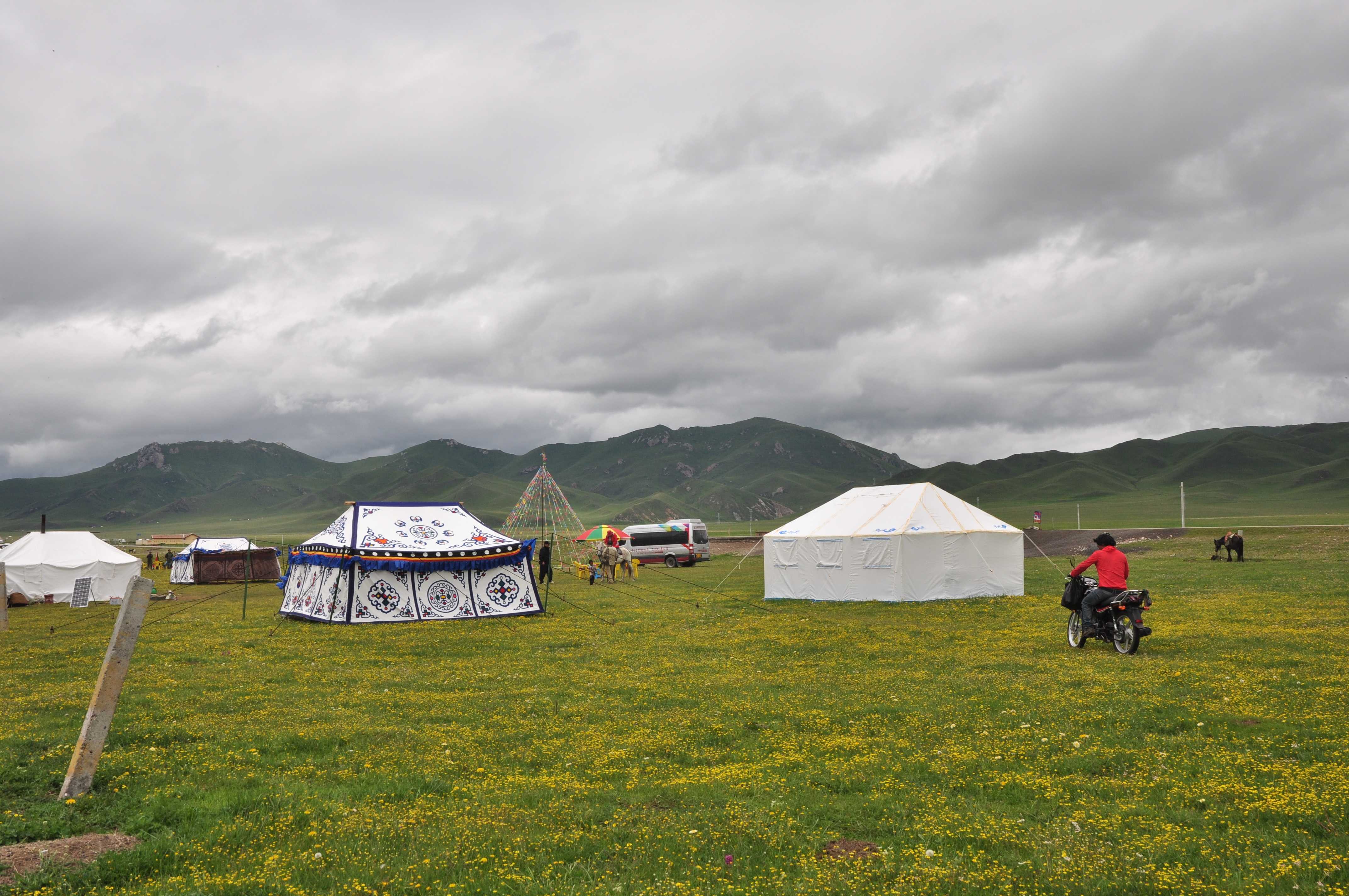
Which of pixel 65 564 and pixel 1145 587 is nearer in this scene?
pixel 1145 587

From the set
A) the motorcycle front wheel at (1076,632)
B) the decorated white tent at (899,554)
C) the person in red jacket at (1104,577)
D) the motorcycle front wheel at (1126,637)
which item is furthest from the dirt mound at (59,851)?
the decorated white tent at (899,554)

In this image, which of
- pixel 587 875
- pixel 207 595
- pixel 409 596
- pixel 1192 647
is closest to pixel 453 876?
pixel 587 875

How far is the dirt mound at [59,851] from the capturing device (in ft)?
18.5

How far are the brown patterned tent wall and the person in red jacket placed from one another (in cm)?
4069

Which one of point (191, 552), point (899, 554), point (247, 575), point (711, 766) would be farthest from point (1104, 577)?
point (191, 552)

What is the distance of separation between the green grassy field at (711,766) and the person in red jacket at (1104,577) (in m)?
0.74

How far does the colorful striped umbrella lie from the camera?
4544 cm

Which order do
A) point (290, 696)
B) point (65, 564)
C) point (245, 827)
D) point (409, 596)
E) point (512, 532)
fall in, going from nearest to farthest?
1. point (245, 827)
2. point (290, 696)
3. point (409, 596)
4. point (65, 564)
5. point (512, 532)

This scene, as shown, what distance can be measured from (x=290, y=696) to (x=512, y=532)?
33.4 m

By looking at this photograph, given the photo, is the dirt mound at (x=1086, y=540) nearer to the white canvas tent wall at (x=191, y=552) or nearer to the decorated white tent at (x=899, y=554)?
the decorated white tent at (x=899, y=554)

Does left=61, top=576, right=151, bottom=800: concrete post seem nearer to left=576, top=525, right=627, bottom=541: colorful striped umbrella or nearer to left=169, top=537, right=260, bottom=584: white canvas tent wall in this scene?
left=576, top=525, right=627, bottom=541: colorful striped umbrella

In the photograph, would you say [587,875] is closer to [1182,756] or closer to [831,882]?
[831,882]

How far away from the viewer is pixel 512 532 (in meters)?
45.2

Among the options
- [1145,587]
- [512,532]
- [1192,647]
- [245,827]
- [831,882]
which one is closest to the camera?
[831,882]
